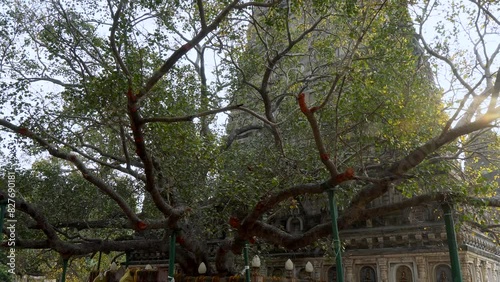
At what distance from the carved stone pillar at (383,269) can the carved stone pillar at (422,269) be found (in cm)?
91

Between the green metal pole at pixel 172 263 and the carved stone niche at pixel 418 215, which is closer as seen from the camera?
the green metal pole at pixel 172 263

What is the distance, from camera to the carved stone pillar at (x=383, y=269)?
12.1 metres

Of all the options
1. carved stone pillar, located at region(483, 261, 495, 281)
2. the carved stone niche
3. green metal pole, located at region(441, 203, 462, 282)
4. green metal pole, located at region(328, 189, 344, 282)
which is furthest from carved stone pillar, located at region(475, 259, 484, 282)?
green metal pole, located at region(328, 189, 344, 282)

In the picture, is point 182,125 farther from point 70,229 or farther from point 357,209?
point 70,229

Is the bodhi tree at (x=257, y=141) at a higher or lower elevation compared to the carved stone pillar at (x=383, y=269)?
higher

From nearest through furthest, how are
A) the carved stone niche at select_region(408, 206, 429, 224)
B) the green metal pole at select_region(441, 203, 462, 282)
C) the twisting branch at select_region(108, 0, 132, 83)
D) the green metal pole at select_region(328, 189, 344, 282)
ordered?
the green metal pole at select_region(328, 189, 344, 282) < the green metal pole at select_region(441, 203, 462, 282) < the twisting branch at select_region(108, 0, 132, 83) < the carved stone niche at select_region(408, 206, 429, 224)

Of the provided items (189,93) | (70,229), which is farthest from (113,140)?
(70,229)

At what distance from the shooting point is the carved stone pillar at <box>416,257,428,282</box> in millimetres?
11508

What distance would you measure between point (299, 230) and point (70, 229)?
8.01 m

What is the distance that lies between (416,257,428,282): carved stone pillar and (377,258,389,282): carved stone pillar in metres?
0.91

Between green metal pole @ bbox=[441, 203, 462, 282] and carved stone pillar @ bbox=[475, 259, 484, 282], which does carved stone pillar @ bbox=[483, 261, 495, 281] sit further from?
green metal pole @ bbox=[441, 203, 462, 282]

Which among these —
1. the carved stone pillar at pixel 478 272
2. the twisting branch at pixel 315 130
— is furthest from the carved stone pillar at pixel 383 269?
the twisting branch at pixel 315 130

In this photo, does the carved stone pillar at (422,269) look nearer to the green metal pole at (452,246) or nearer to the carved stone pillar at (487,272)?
the carved stone pillar at (487,272)

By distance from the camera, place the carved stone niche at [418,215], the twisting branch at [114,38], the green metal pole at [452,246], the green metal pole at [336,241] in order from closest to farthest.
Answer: the green metal pole at [336,241]
the green metal pole at [452,246]
the twisting branch at [114,38]
the carved stone niche at [418,215]
